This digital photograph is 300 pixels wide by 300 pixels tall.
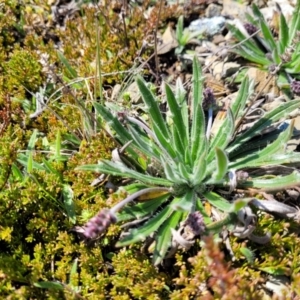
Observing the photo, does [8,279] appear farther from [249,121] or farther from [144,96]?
[249,121]

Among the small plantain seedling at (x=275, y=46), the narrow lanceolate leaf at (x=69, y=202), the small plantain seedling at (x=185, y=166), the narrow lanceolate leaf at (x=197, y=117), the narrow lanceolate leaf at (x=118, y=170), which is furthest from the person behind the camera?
the small plantain seedling at (x=275, y=46)

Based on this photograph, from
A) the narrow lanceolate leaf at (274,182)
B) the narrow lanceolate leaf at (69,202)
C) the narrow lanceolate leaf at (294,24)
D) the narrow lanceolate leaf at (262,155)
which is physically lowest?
the narrow lanceolate leaf at (274,182)

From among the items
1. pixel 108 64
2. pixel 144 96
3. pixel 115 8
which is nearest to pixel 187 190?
pixel 144 96

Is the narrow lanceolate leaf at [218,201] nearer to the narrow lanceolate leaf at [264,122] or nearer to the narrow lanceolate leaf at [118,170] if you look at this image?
the narrow lanceolate leaf at [118,170]

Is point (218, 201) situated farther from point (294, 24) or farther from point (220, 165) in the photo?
point (294, 24)

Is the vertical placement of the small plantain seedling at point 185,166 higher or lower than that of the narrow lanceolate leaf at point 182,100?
lower

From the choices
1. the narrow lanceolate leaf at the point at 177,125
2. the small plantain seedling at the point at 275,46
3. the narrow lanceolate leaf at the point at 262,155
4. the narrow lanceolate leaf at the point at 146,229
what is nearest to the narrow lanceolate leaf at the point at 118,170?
the narrow lanceolate leaf at the point at 146,229

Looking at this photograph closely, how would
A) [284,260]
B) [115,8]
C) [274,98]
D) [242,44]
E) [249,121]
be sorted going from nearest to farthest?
[284,260] → [249,121] → [274,98] → [242,44] → [115,8]

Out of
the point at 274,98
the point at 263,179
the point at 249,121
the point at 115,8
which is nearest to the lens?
the point at 263,179
